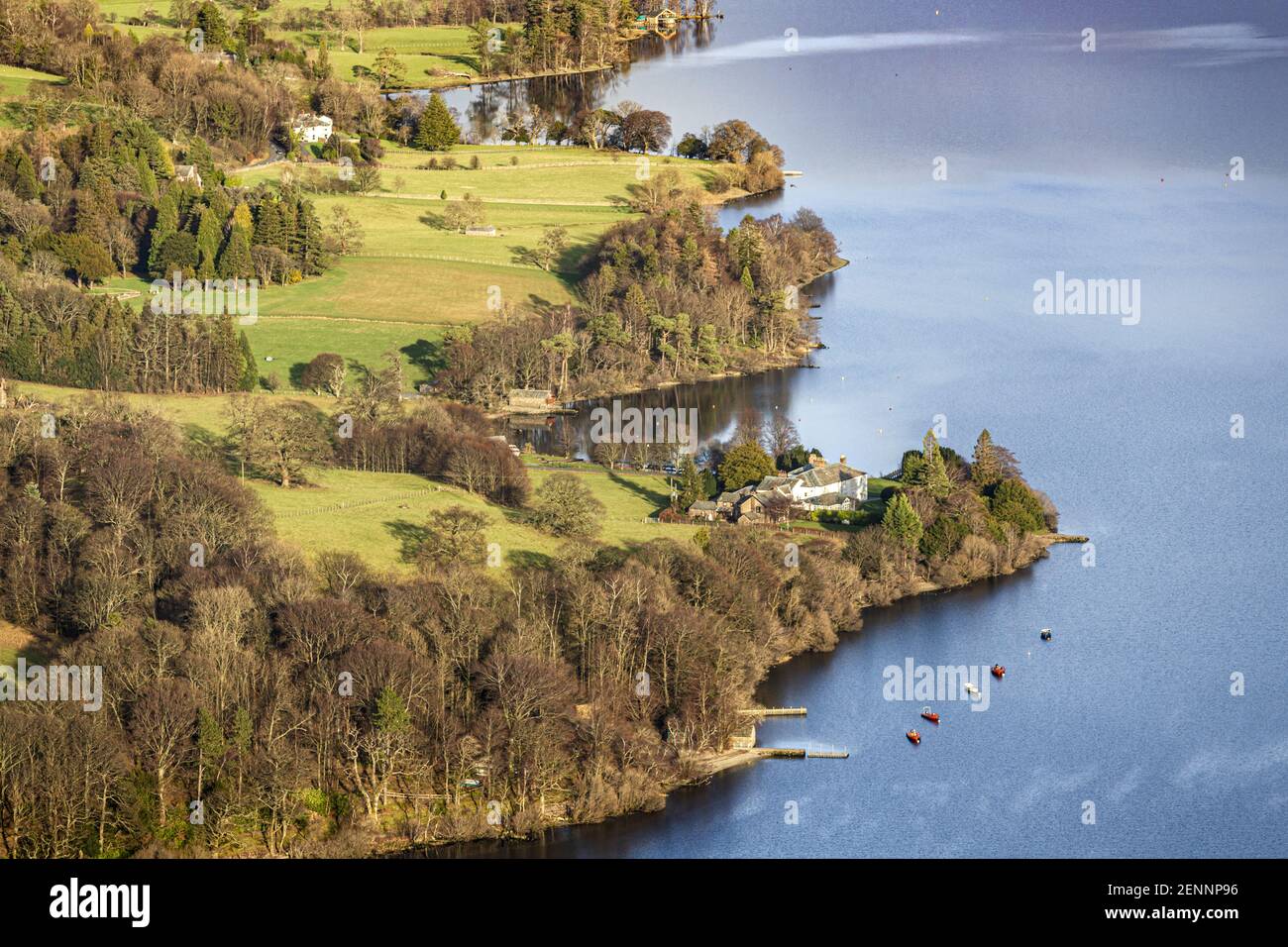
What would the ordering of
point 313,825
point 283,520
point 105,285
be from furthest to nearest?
point 105,285
point 283,520
point 313,825

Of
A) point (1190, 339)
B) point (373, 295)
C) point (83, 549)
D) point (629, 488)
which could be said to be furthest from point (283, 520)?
point (1190, 339)

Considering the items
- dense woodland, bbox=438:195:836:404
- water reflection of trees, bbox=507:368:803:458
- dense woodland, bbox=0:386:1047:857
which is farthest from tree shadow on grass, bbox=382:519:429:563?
dense woodland, bbox=438:195:836:404

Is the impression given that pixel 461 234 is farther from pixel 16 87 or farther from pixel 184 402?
pixel 184 402

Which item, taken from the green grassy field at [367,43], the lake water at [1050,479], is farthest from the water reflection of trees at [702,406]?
the green grassy field at [367,43]

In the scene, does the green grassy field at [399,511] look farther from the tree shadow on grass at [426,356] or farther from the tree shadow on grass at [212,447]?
the tree shadow on grass at [426,356]

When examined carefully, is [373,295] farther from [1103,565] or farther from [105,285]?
[1103,565]
